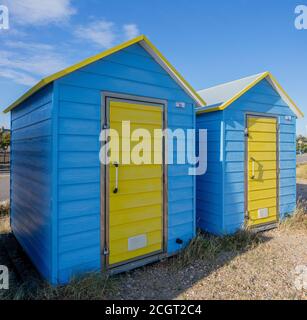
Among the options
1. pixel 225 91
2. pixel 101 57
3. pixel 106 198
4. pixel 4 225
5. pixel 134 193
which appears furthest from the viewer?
pixel 225 91

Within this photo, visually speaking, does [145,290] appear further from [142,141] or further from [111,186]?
[142,141]

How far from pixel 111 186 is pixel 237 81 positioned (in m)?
4.43

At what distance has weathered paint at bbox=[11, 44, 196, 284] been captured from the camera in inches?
135

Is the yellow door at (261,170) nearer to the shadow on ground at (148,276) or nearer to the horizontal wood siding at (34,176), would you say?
the shadow on ground at (148,276)

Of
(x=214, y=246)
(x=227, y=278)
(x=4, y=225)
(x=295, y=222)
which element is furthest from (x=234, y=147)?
(x=4, y=225)

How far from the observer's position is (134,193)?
13.7 feet

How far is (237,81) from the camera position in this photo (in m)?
6.56

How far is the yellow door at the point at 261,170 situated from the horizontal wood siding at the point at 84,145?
2.87 meters

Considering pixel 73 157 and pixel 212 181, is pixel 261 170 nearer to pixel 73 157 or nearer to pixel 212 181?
pixel 212 181

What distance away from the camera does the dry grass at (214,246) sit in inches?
178

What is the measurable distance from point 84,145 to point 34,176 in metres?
1.17

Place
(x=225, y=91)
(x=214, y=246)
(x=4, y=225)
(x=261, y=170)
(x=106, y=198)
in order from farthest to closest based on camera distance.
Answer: (x=225, y=91) → (x=4, y=225) → (x=261, y=170) → (x=214, y=246) → (x=106, y=198)

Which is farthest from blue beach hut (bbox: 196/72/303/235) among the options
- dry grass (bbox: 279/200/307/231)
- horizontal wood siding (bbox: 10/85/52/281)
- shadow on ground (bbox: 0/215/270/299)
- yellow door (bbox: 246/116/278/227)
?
horizontal wood siding (bbox: 10/85/52/281)

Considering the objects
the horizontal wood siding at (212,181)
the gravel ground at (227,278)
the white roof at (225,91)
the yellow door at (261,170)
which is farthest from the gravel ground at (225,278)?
the white roof at (225,91)
